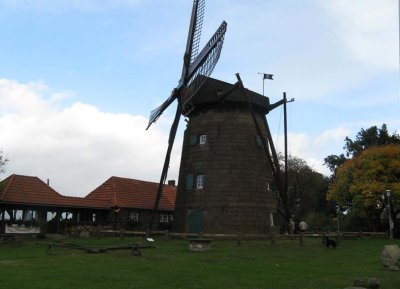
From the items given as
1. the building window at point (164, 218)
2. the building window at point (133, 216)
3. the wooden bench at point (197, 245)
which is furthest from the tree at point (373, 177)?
the wooden bench at point (197, 245)

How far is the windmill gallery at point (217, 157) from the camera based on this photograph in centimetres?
3128

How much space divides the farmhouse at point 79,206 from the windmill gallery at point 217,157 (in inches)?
7.7

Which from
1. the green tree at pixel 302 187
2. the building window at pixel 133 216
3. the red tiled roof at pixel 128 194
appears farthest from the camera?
the green tree at pixel 302 187

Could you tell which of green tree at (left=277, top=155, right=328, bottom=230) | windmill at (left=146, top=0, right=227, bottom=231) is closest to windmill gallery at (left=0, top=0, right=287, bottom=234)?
windmill at (left=146, top=0, right=227, bottom=231)

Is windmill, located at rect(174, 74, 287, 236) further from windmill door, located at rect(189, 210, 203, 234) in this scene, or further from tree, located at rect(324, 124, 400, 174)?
tree, located at rect(324, 124, 400, 174)

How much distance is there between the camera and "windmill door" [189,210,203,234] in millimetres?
31922

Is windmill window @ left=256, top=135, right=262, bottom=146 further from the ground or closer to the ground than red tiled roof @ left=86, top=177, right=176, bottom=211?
further from the ground

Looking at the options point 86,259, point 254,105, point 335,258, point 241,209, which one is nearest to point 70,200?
point 241,209

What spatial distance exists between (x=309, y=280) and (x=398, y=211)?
99.2 ft

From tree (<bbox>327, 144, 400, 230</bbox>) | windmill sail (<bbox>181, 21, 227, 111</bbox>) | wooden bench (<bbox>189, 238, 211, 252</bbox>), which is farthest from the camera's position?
tree (<bbox>327, 144, 400, 230</bbox>)

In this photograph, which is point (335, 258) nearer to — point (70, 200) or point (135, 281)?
point (135, 281)

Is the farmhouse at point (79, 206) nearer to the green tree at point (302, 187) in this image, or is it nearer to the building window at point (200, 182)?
the building window at point (200, 182)

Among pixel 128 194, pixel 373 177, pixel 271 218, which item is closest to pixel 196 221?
pixel 271 218

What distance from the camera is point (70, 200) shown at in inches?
1394
